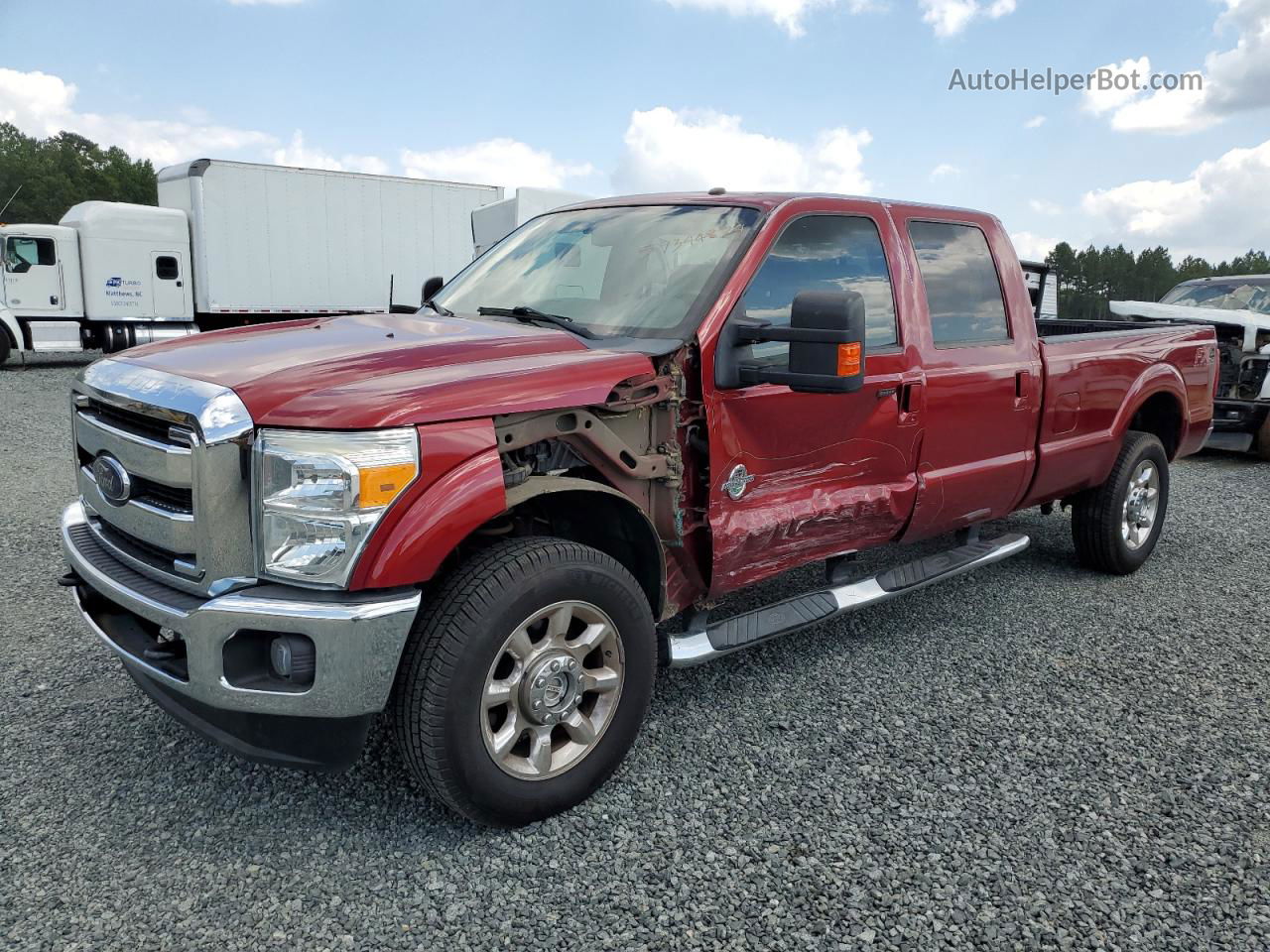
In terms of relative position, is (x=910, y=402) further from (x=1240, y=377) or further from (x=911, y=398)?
(x=1240, y=377)

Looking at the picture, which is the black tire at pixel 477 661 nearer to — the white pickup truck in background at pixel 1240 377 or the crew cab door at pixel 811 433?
the crew cab door at pixel 811 433

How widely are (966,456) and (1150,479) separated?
2110 mm

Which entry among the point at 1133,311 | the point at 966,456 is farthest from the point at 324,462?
the point at 1133,311

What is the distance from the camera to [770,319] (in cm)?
343

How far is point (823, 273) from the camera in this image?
3680 mm

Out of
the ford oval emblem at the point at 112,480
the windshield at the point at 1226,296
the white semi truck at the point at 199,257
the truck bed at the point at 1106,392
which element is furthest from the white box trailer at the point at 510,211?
the ford oval emblem at the point at 112,480

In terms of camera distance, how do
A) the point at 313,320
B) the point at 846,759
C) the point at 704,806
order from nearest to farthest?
the point at 704,806 < the point at 846,759 < the point at 313,320

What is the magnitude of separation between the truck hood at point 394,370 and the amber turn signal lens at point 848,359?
0.60 metres

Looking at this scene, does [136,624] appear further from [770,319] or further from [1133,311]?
[1133,311]

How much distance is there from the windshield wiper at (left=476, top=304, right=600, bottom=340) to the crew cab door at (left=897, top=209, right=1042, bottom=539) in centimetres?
146

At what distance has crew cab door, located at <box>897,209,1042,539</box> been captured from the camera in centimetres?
406

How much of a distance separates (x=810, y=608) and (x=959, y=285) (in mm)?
1704

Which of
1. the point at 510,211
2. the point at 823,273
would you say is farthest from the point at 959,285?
the point at 510,211

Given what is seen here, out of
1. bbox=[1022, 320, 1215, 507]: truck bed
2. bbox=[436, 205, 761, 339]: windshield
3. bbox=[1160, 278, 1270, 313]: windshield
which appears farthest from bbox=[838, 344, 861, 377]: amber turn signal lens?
bbox=[1160, 278, 1270, 313]: windshield
